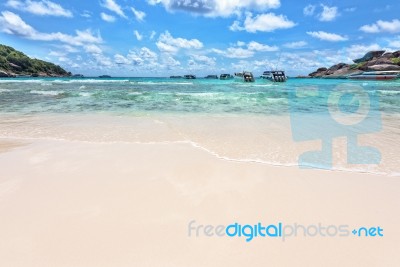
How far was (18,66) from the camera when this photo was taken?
125m

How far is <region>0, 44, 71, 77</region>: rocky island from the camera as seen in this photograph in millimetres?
118512

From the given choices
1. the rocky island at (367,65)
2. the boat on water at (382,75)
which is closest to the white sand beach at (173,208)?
the boat on water at (382,75)

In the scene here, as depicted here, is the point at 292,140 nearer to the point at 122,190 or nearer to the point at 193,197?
the point at 193,197

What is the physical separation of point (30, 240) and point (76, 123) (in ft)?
25.4

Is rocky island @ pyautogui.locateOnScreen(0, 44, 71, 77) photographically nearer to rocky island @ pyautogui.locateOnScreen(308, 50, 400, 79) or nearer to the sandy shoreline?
the sandy shoreline

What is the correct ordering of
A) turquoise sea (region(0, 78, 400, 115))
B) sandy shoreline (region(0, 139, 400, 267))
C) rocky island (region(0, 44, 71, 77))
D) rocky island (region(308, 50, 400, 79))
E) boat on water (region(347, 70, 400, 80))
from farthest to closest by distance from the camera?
rocky island (region(0, 44, 71, 77))
rocky island (region(308, 50, 400, 79))
boat on water (region(347, 70, 400, 80))
turquoise sea (region(0, 78, 400, 115))
sandy shoreline (region(0, 139, 400, 267))

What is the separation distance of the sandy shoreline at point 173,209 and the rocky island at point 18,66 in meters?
135

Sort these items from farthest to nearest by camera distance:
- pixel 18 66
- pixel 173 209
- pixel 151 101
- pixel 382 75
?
pixel 18 66 → pixel 382 75 → pixel 151 101 → pixel 173 209

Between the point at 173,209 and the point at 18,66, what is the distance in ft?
497

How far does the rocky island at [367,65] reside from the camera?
9594 cm

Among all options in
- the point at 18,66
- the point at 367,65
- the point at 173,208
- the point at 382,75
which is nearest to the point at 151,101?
the point at 173,208

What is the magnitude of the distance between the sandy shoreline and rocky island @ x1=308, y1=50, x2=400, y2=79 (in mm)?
108567

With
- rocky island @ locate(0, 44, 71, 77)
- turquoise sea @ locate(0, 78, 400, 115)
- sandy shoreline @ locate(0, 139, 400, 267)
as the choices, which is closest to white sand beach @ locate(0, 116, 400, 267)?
sandy shoreline @ locate(0, 139, 400, 267)

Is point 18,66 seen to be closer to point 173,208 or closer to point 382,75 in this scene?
point 382,75
